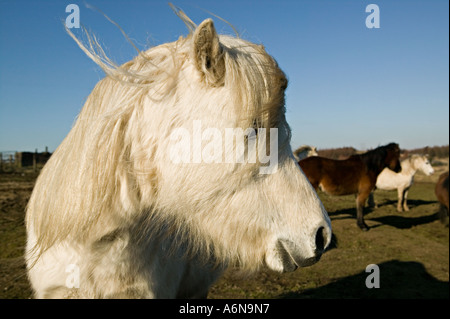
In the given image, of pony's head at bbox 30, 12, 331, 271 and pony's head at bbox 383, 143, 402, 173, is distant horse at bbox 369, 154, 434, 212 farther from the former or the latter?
pony's head at bbox 30, 12, 331, 271

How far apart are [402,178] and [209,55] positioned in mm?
14092

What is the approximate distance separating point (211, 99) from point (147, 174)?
500 millimetres

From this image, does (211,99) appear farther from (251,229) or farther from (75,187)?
(75,187)

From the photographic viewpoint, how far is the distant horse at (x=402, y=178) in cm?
1273

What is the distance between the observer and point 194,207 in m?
1.51

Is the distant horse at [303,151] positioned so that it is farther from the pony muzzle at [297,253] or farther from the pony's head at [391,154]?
the pony muzzle at [297,253]

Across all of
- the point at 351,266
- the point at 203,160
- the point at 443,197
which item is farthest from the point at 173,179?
the point at 443,197

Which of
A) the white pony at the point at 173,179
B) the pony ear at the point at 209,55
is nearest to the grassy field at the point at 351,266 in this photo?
the white pony at the point at 173,179

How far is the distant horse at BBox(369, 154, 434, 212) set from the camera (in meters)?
12.7

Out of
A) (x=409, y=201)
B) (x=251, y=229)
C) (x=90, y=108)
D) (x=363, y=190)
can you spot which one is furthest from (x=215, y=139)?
(x=409, y=201)

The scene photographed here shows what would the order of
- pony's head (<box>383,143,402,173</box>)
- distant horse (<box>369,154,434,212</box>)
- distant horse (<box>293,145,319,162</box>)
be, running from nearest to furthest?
pony's head (<box>383,143,402,173</box>), distant horse (<box>293,145,319,162</box>), distant horse (<box>369,154,434,212</box>)

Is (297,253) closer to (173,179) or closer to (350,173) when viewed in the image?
(173,179)

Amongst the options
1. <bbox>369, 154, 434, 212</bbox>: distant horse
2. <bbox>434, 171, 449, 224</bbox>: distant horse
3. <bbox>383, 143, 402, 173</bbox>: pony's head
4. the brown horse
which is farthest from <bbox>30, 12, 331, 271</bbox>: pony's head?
<bbox>369, 154, 434, 212</bbox>: distant horse

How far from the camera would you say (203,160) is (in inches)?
57.2
